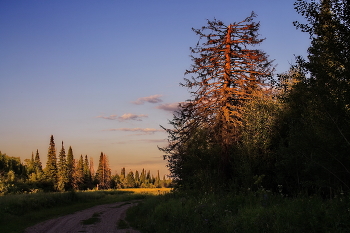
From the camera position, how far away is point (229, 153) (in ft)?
74.8

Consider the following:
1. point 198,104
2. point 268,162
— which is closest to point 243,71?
point 198,104

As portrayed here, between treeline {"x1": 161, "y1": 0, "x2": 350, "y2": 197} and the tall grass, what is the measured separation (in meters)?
2.07

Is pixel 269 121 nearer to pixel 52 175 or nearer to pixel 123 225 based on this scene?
pixel 123 225

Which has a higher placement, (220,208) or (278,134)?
(278,134)

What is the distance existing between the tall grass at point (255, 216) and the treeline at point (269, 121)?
2069mm

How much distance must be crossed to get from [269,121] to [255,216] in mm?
11067

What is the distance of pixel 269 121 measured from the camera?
66.7 feet

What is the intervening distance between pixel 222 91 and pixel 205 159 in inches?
237

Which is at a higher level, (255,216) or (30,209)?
(255,216)

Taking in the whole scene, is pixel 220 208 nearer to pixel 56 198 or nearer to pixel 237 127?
pixel 237 127

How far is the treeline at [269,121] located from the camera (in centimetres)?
1121

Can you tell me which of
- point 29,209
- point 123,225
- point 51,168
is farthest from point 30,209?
point 51,168

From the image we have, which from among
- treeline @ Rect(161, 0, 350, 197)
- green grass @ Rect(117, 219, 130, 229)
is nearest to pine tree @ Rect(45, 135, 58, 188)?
treeline @ Rect(161, 0, 350, 197)

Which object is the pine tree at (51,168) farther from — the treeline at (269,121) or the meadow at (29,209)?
the treeline at (269,121)
